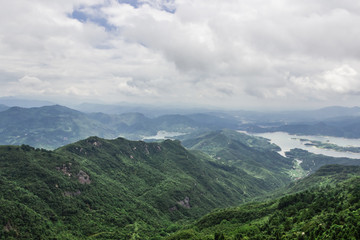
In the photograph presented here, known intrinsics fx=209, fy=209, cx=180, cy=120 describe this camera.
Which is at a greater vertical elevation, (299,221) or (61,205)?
(299,221)

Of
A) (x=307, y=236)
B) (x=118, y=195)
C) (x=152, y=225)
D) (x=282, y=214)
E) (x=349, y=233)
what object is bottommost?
(x=152, y=225)

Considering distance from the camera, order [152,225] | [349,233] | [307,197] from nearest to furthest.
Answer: [349,233] → [307,197] → [152,225]

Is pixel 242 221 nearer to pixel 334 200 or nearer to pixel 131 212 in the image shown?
pixel 334 200

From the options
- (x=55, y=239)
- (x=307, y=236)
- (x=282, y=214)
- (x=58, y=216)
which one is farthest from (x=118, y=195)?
(x=307, y=236)

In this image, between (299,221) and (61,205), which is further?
(61,205)

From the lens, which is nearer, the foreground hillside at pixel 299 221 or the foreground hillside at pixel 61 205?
the foreground hillside at pixel 299 221

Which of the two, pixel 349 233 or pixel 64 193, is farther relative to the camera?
pixel 64 193

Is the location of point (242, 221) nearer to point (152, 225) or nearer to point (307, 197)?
point (307, 197)

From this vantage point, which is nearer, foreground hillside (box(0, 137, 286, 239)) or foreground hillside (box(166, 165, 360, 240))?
foreground hillside (box(166, 165, 360, 240))

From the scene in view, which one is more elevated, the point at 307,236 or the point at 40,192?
the point at 307,236

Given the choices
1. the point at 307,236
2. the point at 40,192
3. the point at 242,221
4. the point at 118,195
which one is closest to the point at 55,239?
the point at 40,192

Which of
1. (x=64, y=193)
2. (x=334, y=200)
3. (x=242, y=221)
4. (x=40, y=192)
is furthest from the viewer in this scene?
(x=64, y=193)
